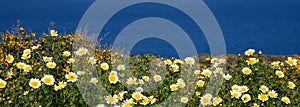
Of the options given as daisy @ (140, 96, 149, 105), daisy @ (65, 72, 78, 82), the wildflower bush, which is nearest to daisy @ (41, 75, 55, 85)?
the wildflower bush

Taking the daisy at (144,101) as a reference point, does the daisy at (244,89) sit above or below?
above

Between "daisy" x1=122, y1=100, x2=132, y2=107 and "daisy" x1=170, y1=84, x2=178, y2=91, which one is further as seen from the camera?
"daisy" x1=170, y1=84, x2=178, y2=91

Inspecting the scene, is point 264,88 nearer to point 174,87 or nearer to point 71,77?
point 174,87

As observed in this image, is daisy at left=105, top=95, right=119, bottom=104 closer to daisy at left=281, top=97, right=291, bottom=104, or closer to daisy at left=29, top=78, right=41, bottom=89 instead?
daisy at left=29, top=78, right=41, bottom=89

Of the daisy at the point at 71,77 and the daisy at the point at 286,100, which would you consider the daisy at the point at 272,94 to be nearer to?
the daisy at the point at 286,100

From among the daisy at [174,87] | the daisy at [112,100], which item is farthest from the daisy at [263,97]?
the daisy at [112,100]

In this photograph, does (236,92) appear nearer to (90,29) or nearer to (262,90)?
(262,90)

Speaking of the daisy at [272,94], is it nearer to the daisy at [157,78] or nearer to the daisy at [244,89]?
the daisy at [244,89]

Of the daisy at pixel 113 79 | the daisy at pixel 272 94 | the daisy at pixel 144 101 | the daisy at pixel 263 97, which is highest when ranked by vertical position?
the daisy at pixel 113 79

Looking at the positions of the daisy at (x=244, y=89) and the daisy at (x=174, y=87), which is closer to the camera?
the daisy at (x=244, y=89)

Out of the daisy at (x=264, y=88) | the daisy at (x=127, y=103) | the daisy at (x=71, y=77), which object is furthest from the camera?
the daisy at (x=264, y=88)

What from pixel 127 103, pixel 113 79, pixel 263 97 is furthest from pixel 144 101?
pixel 263 97

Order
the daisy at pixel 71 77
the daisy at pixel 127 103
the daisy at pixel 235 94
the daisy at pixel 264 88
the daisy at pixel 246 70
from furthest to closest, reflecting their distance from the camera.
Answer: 1. the daisy at pixel 246 70
2. the daisy at pixel 264 88
3. the daisy at pixel 71 77
4. the daisy at pixel 235 94
5. the daisy at pixel 127 103

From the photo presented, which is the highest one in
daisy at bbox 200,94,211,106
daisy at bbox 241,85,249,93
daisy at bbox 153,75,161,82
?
daisy at bbox 153,75,161,82
